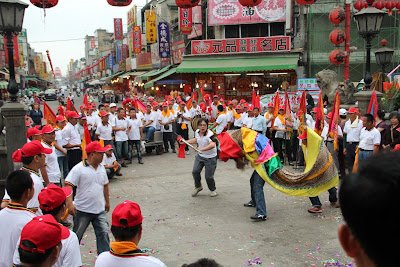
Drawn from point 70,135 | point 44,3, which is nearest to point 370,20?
point 70,135

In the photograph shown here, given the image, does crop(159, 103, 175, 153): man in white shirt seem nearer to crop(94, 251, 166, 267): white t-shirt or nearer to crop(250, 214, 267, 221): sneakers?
crop(250, 214, 267, 221): sneakers

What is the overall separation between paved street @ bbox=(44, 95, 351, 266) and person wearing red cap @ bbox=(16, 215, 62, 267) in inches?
119

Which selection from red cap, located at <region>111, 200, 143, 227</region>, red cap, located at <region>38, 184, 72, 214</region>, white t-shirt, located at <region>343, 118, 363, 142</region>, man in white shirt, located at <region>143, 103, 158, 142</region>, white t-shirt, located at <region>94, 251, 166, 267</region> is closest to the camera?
white t-shirt, located at <region>94, 251, 166, 267</region>

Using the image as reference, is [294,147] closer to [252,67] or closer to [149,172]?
[149,172]

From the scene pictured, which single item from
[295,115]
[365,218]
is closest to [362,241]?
[365,218]

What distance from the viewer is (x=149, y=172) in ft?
35.8

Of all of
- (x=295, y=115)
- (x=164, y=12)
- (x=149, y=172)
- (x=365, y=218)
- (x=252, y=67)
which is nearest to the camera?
(x=365, y=218)

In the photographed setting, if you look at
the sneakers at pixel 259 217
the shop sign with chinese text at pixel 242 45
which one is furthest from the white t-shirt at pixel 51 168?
the shop sign with chinese text at pixel 242 45

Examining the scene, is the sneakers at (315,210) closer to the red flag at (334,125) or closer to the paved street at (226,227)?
the paved street at (226,227)

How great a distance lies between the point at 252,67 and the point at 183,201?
58.4 feet

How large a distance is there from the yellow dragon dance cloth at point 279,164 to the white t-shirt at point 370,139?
3.84 feet

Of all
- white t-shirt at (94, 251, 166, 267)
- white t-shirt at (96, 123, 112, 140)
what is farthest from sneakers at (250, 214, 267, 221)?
white t-shirt at (96, 123, 112, 140)

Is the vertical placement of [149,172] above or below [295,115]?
below

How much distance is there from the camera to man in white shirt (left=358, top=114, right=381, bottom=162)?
7.46 meters
